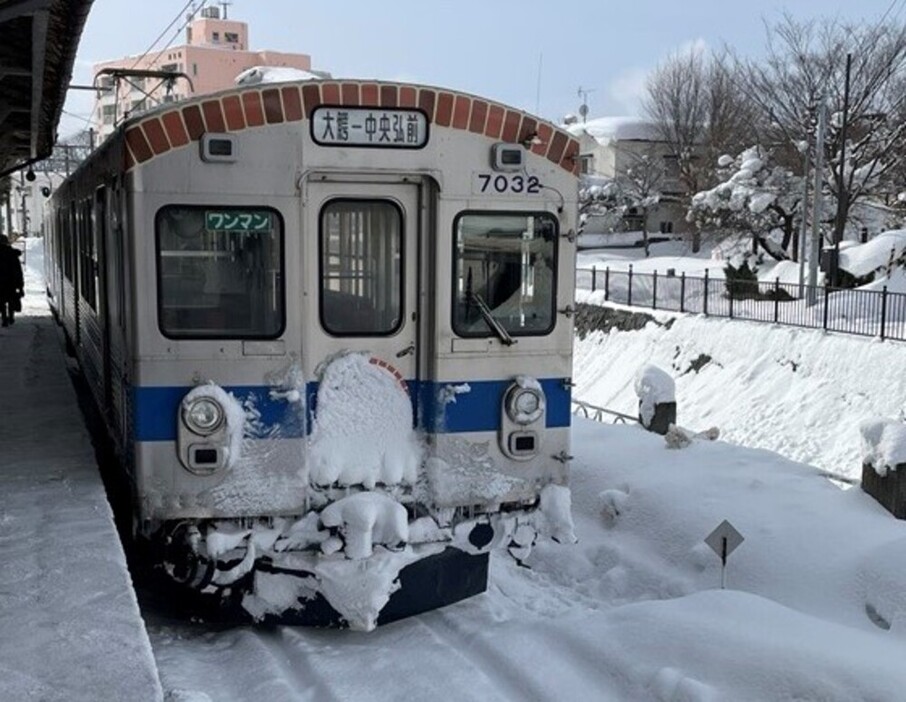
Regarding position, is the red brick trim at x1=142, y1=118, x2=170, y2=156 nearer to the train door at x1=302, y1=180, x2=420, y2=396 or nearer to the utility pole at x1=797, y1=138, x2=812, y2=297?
the train door at x1=302, y1=180, x2=420, y2=396

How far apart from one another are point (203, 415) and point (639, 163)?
46.1m

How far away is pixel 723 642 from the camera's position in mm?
5242

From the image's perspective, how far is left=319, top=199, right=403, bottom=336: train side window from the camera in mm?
5844

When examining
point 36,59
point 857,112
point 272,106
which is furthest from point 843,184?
point 272,106

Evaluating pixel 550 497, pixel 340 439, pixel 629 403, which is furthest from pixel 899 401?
pixel 340 439

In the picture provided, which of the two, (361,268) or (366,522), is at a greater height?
(361,268)

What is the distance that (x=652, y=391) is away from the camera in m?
10.8

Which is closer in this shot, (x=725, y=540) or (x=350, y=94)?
(x=350, y=94)

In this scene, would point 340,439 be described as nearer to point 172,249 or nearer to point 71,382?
point 172,249

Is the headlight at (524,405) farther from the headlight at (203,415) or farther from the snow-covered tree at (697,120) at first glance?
the snow-covered tree at (697,120)

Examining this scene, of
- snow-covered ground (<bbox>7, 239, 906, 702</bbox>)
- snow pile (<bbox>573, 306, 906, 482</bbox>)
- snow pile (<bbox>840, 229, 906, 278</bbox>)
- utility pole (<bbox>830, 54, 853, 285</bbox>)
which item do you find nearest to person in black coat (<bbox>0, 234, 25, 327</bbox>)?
snow-covered ground (<bbox>7, 239, 906, 702</bbox>)

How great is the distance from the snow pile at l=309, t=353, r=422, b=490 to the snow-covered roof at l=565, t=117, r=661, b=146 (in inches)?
1817

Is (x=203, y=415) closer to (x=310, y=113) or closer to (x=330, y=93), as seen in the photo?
(x=310, y=113)

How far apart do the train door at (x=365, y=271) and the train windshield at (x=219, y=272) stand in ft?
0.73
